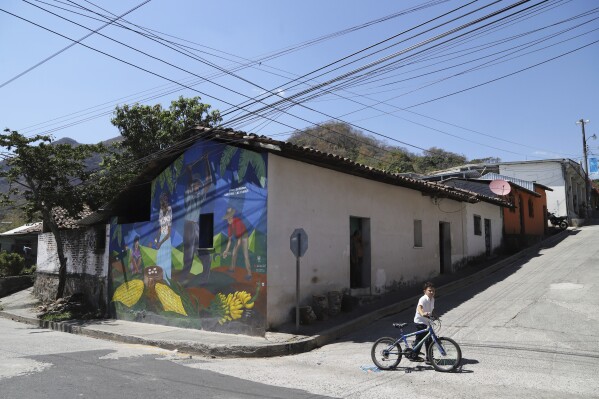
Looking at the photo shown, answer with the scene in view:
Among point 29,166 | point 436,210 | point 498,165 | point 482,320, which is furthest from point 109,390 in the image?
point 498,165

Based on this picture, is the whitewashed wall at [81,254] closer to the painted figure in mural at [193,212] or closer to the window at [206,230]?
the painted figure in mural at [193,212]

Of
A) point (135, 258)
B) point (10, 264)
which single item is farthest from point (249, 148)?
point (10, 264)

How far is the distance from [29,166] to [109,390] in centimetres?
1235

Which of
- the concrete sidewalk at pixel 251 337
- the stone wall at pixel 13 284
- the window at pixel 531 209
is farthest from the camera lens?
the window at pixel 531 209

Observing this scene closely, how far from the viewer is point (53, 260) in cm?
1973

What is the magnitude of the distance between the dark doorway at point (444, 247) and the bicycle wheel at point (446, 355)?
36.7ft

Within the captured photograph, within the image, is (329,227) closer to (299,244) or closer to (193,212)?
(299,244)

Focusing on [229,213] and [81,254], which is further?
[81,254]

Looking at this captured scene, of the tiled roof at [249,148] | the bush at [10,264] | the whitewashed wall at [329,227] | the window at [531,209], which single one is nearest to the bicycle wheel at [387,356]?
the whitewashed wall at [329,227]

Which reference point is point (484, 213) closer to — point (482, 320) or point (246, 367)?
point (482, 320)

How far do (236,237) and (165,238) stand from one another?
138 inches

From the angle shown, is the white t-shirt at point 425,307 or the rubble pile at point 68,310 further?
the rubble pile at point 68,310

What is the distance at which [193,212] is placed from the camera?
12.5 meters

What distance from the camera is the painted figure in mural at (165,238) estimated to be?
519 inches
